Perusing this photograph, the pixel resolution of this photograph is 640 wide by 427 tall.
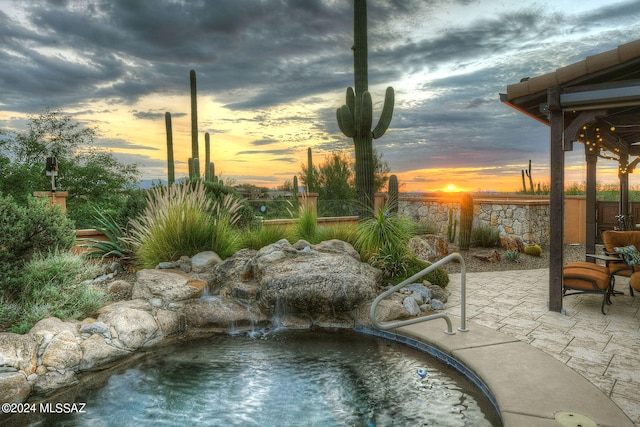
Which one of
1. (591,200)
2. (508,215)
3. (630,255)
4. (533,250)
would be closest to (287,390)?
(630,255)

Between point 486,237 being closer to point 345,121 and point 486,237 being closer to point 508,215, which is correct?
point 508,215

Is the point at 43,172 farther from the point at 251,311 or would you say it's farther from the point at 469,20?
the point at 469,20

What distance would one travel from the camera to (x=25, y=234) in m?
4.61

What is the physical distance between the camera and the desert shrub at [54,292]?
4094 mm

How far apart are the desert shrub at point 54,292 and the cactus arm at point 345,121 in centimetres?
619

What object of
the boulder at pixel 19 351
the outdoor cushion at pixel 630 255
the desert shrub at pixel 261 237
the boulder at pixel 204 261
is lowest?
the boulder at pixel 19 351

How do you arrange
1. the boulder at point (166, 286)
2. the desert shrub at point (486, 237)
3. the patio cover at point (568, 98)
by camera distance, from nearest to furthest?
the patio cover at point (568, 98) < the boulder at point (166, 286) < the desert shrub at point (486, 237)

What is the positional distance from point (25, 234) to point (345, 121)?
21.4 ft

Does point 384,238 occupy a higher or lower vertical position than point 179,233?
lower

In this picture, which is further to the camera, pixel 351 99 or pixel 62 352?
pixel 351 99

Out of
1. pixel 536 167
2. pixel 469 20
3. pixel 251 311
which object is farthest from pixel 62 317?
pixel 536 167

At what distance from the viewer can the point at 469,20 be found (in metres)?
8.57

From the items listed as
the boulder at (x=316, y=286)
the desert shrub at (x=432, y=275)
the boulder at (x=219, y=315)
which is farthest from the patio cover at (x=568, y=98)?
the boulder at (x=219, y=315)

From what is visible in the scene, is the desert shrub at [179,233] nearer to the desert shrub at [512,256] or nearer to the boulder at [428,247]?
the boulder at [428,247]
